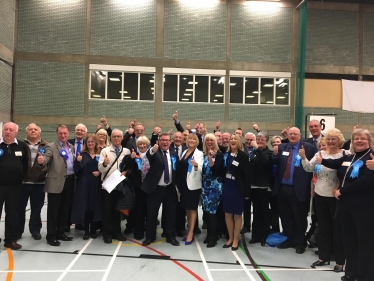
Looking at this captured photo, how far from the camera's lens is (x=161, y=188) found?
15.0 ft

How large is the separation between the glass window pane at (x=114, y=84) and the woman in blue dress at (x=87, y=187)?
9431 mm

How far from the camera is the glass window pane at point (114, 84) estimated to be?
13688 millimetres

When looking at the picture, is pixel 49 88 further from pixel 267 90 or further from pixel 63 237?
pixel 267 90

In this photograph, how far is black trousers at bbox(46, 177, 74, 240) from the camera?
4.41 m

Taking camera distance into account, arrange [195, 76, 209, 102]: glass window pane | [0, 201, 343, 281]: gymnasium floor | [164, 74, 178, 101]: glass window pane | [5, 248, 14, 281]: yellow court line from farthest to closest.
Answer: [195, 76, 209, 102]: glass window pane
[164, 74, 178, 101]: glass window pane
[0, 201, 343, 281]: gymnasium floor
[5, 248, 14, 281]: yellow court line

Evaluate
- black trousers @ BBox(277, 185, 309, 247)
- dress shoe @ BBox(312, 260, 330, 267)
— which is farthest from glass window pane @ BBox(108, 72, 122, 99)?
dress shoe @ BBox(312, 260, 330, 267)

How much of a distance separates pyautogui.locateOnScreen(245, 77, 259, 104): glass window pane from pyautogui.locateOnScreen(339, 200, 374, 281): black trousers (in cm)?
1143

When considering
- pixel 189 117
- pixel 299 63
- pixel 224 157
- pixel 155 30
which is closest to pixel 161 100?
pixel 189 117

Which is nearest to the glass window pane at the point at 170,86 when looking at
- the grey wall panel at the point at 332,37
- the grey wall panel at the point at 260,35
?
the grey wall panel at the point at 260,35

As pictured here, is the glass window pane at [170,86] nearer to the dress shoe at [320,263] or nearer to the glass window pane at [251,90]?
the glass window pane at [251,90]

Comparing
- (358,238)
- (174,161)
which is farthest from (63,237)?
(358,238)

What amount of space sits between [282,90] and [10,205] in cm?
1316

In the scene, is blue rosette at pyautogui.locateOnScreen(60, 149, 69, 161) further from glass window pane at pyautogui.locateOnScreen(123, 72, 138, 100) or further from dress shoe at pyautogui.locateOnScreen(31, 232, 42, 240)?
glass window pane at pyautogui.locateOnScreen(123, 72, 138, 100)

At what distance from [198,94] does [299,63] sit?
17.1 feet
